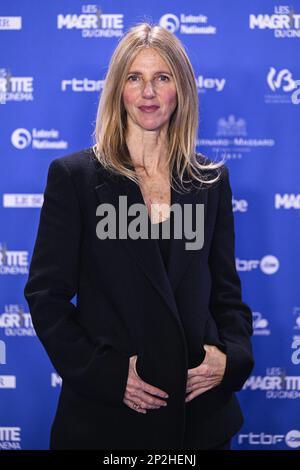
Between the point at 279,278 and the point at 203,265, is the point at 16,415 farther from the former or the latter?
the point at 203,265

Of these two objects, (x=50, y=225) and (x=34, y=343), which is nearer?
(x=50, y=225)

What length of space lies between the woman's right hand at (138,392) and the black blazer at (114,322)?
2 cm

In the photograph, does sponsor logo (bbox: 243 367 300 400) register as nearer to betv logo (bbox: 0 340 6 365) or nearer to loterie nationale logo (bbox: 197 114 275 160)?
loterie nationale logo (bbox: 197 114 275 160)

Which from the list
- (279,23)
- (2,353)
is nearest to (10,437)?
(2,353)

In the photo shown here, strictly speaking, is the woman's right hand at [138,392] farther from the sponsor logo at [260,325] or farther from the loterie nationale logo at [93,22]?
the loterie nationale logo at [93,22]

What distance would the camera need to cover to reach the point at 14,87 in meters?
2.57

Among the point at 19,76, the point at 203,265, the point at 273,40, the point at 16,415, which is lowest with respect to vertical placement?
the point at 16,415

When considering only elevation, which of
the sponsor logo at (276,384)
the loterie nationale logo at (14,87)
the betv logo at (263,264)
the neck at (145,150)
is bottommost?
the sponsor logo at (276,384)

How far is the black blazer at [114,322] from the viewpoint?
1.50 meters

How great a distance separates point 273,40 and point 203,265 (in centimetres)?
138

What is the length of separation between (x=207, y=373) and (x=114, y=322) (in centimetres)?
29

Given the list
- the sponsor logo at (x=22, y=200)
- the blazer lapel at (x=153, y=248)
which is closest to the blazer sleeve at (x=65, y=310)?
the blazer lapel at (x=153, y=248)
